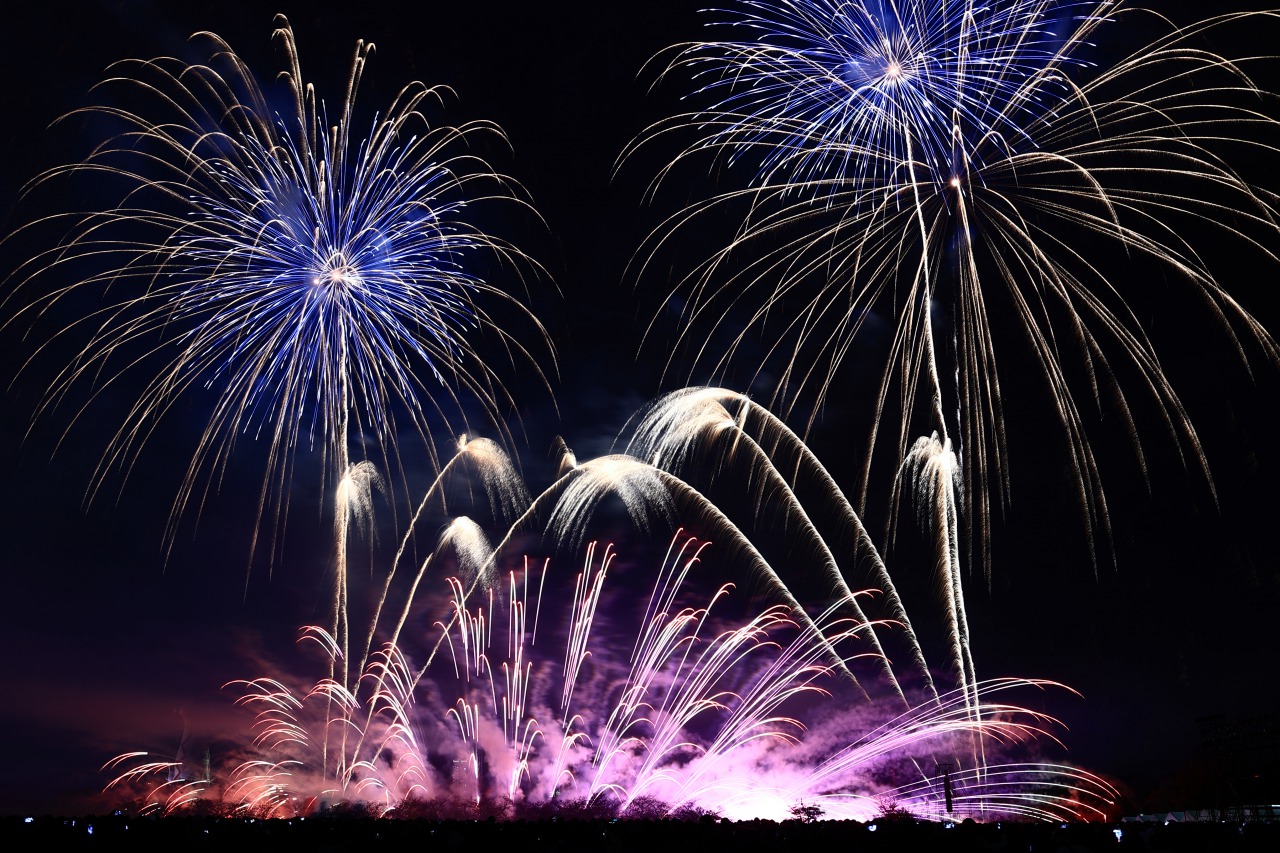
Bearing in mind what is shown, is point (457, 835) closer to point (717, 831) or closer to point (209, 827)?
point (717, 831)

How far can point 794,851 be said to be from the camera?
19.4 meters

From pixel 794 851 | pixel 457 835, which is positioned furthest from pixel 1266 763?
pixel 457 835

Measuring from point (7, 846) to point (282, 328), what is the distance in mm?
13844

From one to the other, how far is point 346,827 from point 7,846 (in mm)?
8185

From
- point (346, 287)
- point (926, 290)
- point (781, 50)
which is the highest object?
point (781, 50)

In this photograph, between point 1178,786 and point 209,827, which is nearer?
point 209,827

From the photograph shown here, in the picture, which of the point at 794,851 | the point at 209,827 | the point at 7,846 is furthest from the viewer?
the point at 209,827

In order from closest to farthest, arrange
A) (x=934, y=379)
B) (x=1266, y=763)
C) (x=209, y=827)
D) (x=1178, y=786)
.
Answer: (x=934, y=379) < (x=209, y=827) < (x=1266, y=763) < (x=1178, y=786)

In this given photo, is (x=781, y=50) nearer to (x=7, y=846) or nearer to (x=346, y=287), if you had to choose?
(x=346, y=287)

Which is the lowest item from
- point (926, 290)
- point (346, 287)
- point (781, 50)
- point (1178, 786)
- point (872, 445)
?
point (1178, 786)

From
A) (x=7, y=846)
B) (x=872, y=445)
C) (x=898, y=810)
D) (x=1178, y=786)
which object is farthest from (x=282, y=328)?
(x=1178, y=786)

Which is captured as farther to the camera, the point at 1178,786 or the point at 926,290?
the point at 1178,786

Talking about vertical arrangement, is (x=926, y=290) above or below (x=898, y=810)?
above

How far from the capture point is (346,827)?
26.5m
